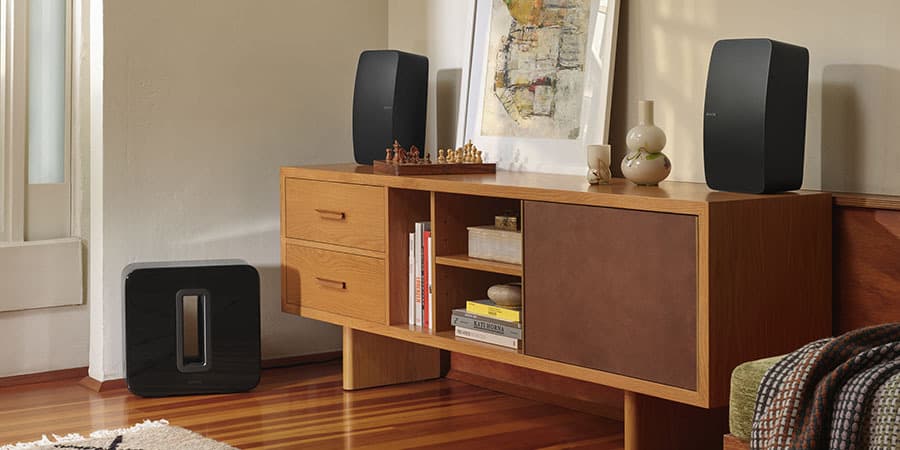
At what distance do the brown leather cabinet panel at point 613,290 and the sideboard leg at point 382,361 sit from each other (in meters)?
0.86

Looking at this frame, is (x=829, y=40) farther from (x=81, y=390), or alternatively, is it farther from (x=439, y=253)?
(x=81, y=390)

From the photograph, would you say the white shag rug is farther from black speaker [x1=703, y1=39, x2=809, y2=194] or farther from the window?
black speaker [x1=703, y1=39, x2=809, y2=194]

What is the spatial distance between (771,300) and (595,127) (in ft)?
2.91

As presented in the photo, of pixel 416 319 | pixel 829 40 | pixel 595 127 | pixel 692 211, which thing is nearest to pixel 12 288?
pixel 416 319

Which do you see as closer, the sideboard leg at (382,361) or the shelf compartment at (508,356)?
the shelf compartment at (508,356)

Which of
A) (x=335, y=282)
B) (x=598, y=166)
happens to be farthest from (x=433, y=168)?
(x=598, y=166)

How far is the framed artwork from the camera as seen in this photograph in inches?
126

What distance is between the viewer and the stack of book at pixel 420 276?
323cm

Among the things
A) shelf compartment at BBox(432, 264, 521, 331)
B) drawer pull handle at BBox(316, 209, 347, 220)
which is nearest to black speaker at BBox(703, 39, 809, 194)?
shelf compartment at BBox(432, 264, 521, 331)

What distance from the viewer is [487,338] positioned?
9.80 ft

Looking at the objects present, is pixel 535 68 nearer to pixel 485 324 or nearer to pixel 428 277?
pixel 428 277

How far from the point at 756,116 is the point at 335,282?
145cm

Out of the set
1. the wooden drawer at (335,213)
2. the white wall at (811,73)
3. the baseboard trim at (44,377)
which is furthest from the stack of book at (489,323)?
the baseboard trim at (44,377)

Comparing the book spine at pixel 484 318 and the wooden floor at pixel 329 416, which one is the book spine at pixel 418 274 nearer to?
the book spine at pixel 484 318
